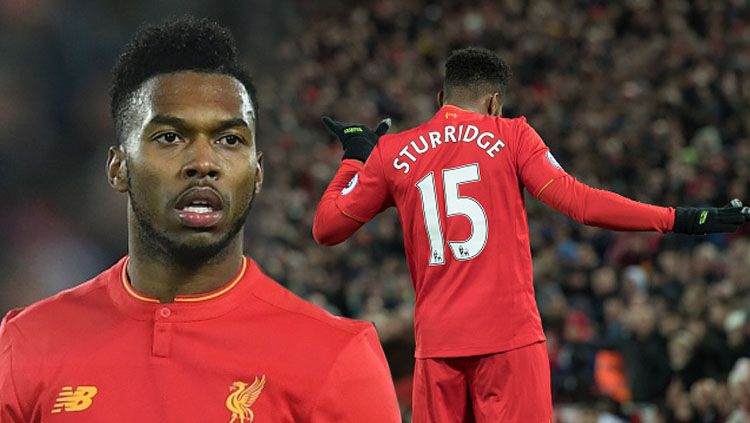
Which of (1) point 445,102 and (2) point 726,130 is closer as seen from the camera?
(1) point 445,102

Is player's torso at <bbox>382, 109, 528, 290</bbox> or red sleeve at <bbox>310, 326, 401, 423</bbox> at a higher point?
player's torso at <bbox>382, 109, 528, 290</bbox>

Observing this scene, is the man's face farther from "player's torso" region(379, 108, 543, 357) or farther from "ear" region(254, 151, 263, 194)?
"player's torso" region(379, 108, 543, 357)

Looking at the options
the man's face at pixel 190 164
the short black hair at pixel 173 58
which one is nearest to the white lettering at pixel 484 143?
the short black hair at pixel 173 58

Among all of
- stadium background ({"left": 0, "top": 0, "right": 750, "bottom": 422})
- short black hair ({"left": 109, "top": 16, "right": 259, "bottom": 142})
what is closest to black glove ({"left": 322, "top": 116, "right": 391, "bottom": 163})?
short black hair ({"left": 109, "top": 16, "right": 259, "bottom": 142})

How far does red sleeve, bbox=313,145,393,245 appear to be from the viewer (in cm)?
485

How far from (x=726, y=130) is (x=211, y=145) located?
1167cm

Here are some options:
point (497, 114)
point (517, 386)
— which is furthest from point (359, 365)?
point (497, 114)

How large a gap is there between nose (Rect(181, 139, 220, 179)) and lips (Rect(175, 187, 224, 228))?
0.03m

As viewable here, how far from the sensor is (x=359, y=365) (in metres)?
2.31

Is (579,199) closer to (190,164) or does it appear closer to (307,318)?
(307,318)

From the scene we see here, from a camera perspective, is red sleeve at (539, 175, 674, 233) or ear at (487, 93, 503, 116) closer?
red sleeve at (539, 175, 674, 233)

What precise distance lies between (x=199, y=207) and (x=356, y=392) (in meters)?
0.45

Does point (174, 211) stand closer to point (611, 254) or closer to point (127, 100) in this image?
point (127, 100)

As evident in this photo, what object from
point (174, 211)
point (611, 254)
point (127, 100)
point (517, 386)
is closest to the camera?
point (174, 211)
